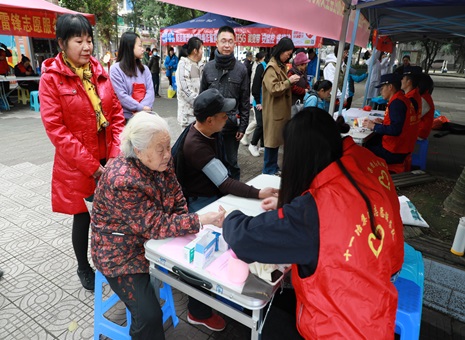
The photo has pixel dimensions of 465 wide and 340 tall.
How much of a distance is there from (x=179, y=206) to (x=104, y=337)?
101cm

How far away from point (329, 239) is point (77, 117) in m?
1.80

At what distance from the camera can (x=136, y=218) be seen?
5.11 ft

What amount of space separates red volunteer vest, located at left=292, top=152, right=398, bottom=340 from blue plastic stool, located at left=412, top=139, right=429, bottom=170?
446cm

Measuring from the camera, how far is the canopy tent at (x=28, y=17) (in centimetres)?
710

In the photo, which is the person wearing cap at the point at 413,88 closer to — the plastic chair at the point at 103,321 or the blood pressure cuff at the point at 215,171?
the blood pressure cuff at the point at 215,171

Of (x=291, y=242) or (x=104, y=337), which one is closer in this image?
(x=291, y=242)

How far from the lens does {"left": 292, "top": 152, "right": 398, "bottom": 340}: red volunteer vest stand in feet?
3.53

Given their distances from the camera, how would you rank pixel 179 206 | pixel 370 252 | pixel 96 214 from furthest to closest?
pixel 179 206 < pixel 96 214 < pixel 370 252

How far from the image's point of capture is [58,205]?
222cm

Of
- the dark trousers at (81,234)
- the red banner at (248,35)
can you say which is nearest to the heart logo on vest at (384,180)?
the dark trousers at (81,234)

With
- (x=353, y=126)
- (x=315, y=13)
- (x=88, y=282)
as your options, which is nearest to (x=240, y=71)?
(x=315, y=13)

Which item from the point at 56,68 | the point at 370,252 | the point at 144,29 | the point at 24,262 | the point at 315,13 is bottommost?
the point at 24,262

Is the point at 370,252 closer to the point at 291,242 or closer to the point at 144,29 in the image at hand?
the point at 291,242

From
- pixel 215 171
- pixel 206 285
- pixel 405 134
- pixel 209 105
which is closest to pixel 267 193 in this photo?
pixel 215 171
